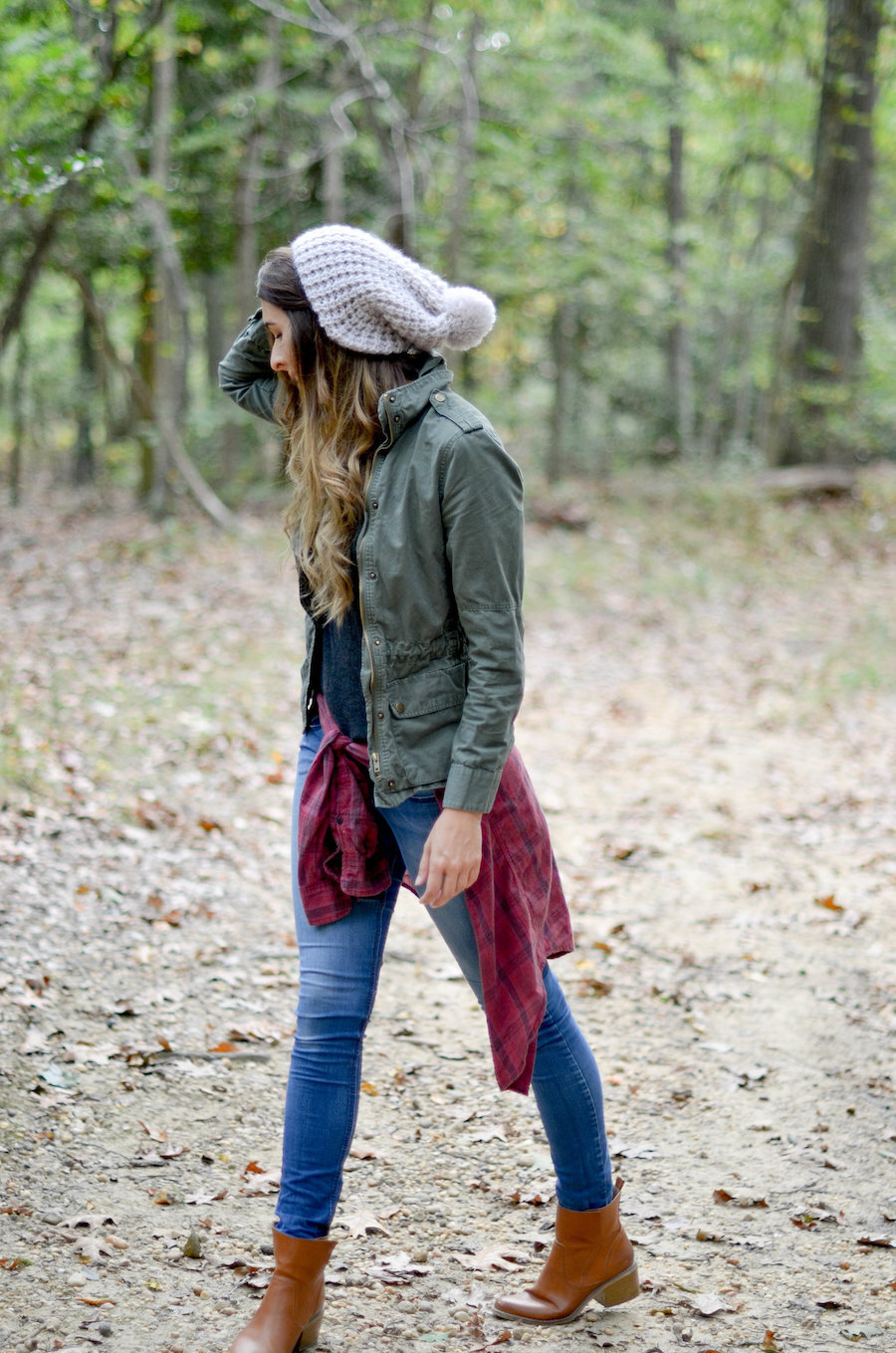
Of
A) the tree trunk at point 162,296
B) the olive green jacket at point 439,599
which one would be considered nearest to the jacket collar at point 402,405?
the olive green jacket at point 439,599

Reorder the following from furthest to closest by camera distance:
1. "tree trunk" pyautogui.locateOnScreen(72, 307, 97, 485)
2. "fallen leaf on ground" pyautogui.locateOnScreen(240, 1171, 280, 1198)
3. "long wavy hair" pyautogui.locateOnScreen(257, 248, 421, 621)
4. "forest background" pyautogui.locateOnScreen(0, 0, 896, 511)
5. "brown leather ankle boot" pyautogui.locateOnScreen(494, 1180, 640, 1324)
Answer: "tree trunk" pyautogui.locateOnScreen(72, 307, 97, 485) → "forest background" pyautogui.locateOnScreen(0, 0, 896, 511) → "fallen leaf on ground" pyautogui.locateOnScreen(240, 1171, 280, 1198) → "brown leather ankle boot" pyautogui.locateOnScreen(494, 1180, 640, 1324) → "long wavy hair" pyautogui.locateOnScreen(257, 248, 421, 621)

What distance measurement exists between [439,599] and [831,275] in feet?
46.2

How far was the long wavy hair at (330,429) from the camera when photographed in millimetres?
2131

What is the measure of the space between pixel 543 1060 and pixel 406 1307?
73 centimetres

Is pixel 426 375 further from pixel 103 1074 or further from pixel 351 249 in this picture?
pixel 103 1074

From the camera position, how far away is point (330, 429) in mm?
2158

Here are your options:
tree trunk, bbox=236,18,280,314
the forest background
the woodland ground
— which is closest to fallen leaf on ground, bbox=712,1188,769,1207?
the woodland ground

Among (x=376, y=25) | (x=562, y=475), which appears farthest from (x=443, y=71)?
(x=562, y=475)

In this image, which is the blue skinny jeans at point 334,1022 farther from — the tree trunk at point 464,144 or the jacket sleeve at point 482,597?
the tree trunk at point 464,144

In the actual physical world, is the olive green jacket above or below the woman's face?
below

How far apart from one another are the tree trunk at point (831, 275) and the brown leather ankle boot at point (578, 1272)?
43.0 ft

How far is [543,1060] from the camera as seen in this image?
232 centimetres

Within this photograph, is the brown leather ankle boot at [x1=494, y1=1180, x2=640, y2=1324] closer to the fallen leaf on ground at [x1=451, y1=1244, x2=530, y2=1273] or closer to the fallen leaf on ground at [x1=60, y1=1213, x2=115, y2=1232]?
the fallen leaf on ground at [x1=451, y1=1244, x2=530, y2=1273]

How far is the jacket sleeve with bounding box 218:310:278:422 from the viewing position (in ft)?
8.29
